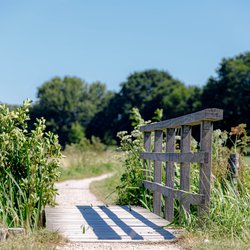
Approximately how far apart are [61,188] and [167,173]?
9487mm

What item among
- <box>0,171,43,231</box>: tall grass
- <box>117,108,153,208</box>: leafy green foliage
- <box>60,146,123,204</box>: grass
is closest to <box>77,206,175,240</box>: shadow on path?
<box>117,108,153,208</box>: leafy green foliage

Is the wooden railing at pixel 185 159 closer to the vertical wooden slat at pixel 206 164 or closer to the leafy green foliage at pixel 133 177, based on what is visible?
the vertical wooden slat at pixel 206 164

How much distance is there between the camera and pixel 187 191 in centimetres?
702

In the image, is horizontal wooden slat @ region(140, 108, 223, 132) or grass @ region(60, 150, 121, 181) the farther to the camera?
grass @ region(60, 150, 121, 181)

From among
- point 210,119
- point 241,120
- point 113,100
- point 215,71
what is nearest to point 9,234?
point 210,119

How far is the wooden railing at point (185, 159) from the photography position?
634 centimetres

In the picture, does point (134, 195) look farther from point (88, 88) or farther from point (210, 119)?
point (88, 88)

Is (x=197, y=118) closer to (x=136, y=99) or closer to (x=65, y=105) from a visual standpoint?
(x=136, y=99)

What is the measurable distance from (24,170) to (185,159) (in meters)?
2.04

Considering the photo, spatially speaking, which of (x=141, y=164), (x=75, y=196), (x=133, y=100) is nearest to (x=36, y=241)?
(x=141, y=164)

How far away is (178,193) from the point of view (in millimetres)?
7137

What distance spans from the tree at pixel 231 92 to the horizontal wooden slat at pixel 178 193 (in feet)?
130

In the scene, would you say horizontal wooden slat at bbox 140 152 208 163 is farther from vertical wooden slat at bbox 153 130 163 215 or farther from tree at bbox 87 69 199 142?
tree at bbox 87 69 199 142

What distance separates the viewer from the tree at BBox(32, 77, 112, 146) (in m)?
71.4
